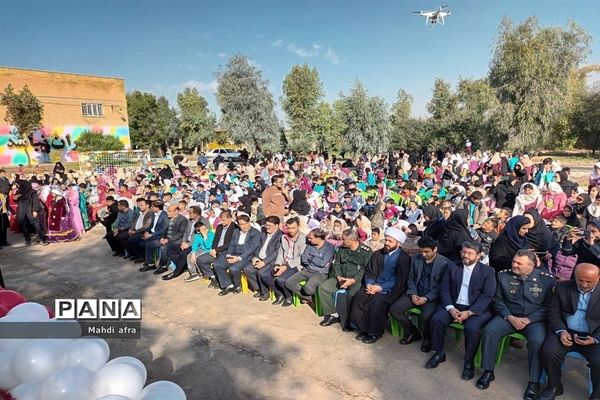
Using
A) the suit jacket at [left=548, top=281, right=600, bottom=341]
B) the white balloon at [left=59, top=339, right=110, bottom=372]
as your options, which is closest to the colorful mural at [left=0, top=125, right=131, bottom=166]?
the white balloon at [left=59, top=339, right=110, bottom=372]

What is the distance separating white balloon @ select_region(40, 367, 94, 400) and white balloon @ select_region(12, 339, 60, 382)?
0.89 feet

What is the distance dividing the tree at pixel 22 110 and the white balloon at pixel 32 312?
2768 cm

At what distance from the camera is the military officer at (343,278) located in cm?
489

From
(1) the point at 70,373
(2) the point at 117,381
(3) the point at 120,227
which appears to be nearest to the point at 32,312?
(1) the point at 70,373

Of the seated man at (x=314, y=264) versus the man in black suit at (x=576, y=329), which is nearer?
the man in black suit at (x=576, y=329)

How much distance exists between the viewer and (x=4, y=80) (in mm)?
28156

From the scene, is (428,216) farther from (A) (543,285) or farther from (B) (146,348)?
(B) (146,348)

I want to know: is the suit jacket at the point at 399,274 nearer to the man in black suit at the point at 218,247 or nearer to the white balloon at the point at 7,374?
A: the man in black suit at the point at 218,247

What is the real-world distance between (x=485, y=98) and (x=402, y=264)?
23.8 m

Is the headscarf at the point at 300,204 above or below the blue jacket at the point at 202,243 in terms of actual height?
above

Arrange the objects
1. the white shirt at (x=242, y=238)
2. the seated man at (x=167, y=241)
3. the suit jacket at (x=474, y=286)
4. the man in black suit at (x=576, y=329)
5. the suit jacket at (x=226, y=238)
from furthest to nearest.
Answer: the seated man at (x=167, y=241) → the suit jacket at (x=226, y=238) → the white shirt at (x=242, y=238) → the suit jacket at (x=474, y=286) → the man in black suit at (x=576, y=329)

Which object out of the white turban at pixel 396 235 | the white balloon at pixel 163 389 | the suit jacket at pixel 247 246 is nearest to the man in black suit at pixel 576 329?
the white turban at pixel 396 235

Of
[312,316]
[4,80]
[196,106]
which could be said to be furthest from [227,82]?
[196,106]

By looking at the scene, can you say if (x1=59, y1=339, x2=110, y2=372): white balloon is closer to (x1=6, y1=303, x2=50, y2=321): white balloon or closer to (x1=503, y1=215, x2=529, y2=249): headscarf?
(x1=6, y1=303, x2=50, y2=321): white balloon
